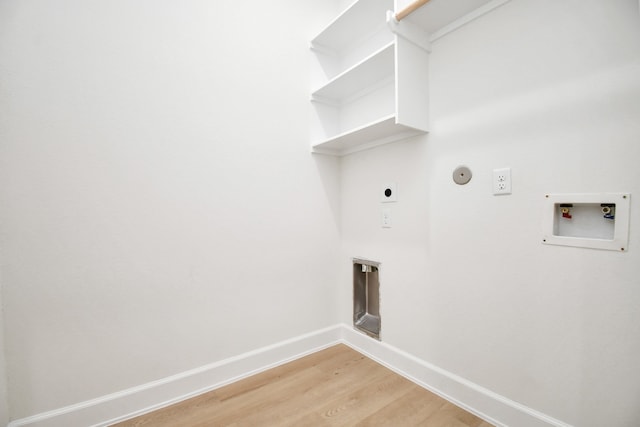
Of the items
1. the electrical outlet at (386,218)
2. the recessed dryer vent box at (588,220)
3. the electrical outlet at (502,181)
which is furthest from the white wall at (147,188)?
the recessed dryer vent box at (588,220)

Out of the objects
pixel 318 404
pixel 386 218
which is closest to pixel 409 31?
pixel 386 218

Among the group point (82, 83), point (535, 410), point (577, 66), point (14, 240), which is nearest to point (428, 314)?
point (535, 410)

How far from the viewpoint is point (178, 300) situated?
Answer: 1.41 meters

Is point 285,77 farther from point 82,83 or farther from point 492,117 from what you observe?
point 492,117

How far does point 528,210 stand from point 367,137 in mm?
957

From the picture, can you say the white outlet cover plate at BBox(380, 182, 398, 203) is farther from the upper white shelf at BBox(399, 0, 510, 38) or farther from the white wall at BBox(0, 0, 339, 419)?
the upper white shelf at BBox(399, 0, 510, 38)

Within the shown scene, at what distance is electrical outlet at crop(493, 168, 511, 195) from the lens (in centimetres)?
115

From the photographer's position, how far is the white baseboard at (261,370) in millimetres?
1137

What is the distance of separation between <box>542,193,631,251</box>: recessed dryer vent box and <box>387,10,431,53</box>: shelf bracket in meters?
0.99

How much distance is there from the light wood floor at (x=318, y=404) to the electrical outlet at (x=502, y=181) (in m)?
1.07

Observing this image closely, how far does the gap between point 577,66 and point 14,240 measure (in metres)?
2.32

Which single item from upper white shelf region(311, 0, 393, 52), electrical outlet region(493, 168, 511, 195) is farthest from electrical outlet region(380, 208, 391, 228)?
upper white shelf region(311, 0, 393, 52)

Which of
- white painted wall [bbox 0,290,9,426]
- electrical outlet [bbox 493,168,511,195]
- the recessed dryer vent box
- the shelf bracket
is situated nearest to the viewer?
the recessed dryer vent box

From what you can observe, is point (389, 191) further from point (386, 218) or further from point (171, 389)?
point (171, 389)
